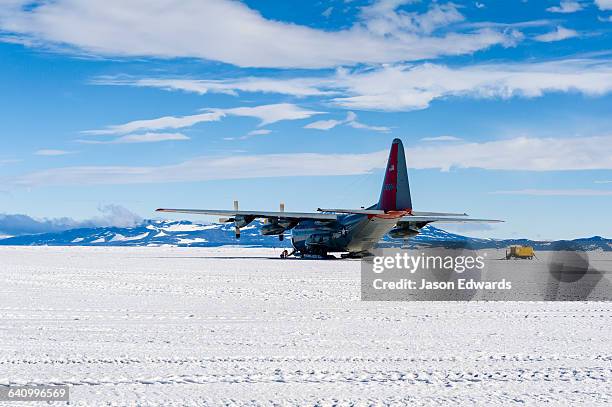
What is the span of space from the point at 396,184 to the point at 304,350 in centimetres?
3873

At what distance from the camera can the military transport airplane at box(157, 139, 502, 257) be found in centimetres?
5069

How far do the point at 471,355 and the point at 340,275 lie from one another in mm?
24033

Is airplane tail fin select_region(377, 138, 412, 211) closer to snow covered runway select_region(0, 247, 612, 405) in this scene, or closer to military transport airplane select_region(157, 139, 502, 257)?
military transport airplane select_region(157, 139, 502, 257)

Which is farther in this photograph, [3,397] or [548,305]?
[548,305]

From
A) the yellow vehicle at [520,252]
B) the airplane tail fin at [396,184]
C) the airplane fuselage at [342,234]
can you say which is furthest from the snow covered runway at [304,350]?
the yellow vehicle at [520,252]

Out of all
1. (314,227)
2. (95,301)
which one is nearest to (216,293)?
(95,301)

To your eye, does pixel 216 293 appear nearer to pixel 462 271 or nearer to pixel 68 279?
pixel 68 279

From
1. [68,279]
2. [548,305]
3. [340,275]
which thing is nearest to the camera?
[548,305]

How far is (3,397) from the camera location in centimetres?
899

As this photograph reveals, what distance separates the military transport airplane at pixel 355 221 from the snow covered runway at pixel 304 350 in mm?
28234

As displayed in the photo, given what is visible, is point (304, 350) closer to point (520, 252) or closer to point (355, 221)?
point (355, 221)

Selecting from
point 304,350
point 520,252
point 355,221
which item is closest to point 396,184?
point 355,221

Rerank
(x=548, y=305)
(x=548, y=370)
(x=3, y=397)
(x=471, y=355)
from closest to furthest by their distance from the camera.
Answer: (x=3, y=397)
(x=548, y=370)
(x=471, y=355)
(x=548, y=305)

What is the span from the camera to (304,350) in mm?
12820
